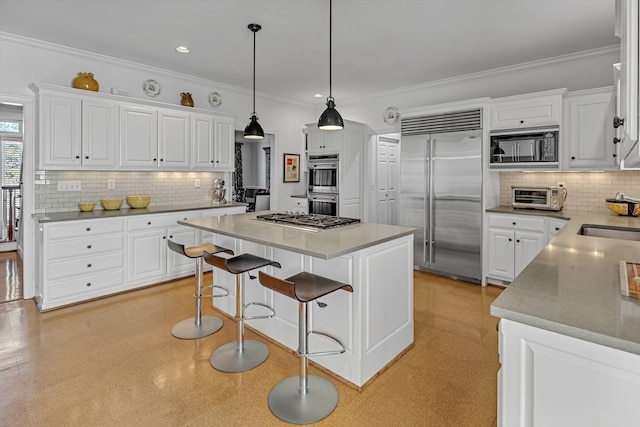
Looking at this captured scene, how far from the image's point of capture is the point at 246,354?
2662 millimetres

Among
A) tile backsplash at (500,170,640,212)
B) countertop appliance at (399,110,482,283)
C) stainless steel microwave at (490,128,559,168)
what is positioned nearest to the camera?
tile backsplash at (500,170,640,212)

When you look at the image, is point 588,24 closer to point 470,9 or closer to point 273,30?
point 470,9

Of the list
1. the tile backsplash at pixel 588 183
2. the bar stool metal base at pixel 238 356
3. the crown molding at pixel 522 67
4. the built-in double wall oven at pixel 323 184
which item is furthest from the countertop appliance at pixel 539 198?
the bar stool metal base at pixel 238 356

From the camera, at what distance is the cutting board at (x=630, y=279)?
1.21 metres

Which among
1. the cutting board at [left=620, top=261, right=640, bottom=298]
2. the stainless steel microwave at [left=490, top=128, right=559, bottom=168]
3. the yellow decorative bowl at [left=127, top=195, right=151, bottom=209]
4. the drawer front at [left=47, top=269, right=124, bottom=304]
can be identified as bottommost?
the drawer front at [left=47, top=269, right=124, bottom=304]

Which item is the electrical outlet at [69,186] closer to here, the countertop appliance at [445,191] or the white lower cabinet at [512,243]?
the countertop appliance at [445,191]

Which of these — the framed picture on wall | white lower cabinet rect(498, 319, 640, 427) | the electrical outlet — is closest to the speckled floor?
white lower cabinet rect(498, 319, 640, 427)

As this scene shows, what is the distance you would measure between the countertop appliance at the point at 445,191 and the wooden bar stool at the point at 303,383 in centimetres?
283

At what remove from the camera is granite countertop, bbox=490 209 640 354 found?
961 mm

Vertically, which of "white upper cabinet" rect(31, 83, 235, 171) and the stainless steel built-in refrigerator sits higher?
"white upper cabinet" rect(31, 83, 235, 171)

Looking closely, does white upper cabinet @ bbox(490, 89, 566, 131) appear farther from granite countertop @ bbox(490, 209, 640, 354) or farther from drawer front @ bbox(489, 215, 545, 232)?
granite countertop @ bbox(490, 209, 640, 354)

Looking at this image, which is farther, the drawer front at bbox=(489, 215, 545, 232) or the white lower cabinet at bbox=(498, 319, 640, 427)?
the drawer front at bbox=(489, 215, 545, 232)

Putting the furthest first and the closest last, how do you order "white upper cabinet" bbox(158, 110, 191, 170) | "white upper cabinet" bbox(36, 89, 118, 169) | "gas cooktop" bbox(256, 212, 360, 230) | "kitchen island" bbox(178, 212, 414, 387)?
1. "white upper cabinet" bbox(158, 110, 191, 170)
2. "white upper cabinet" bbox(36, 89, 118, 169)
3. "gas cooktop" bbox(256, 212, 360, 230)
4. "kitchen island" bbox(178, 212, 414, 387)

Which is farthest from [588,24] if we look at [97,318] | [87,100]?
[97,318]
